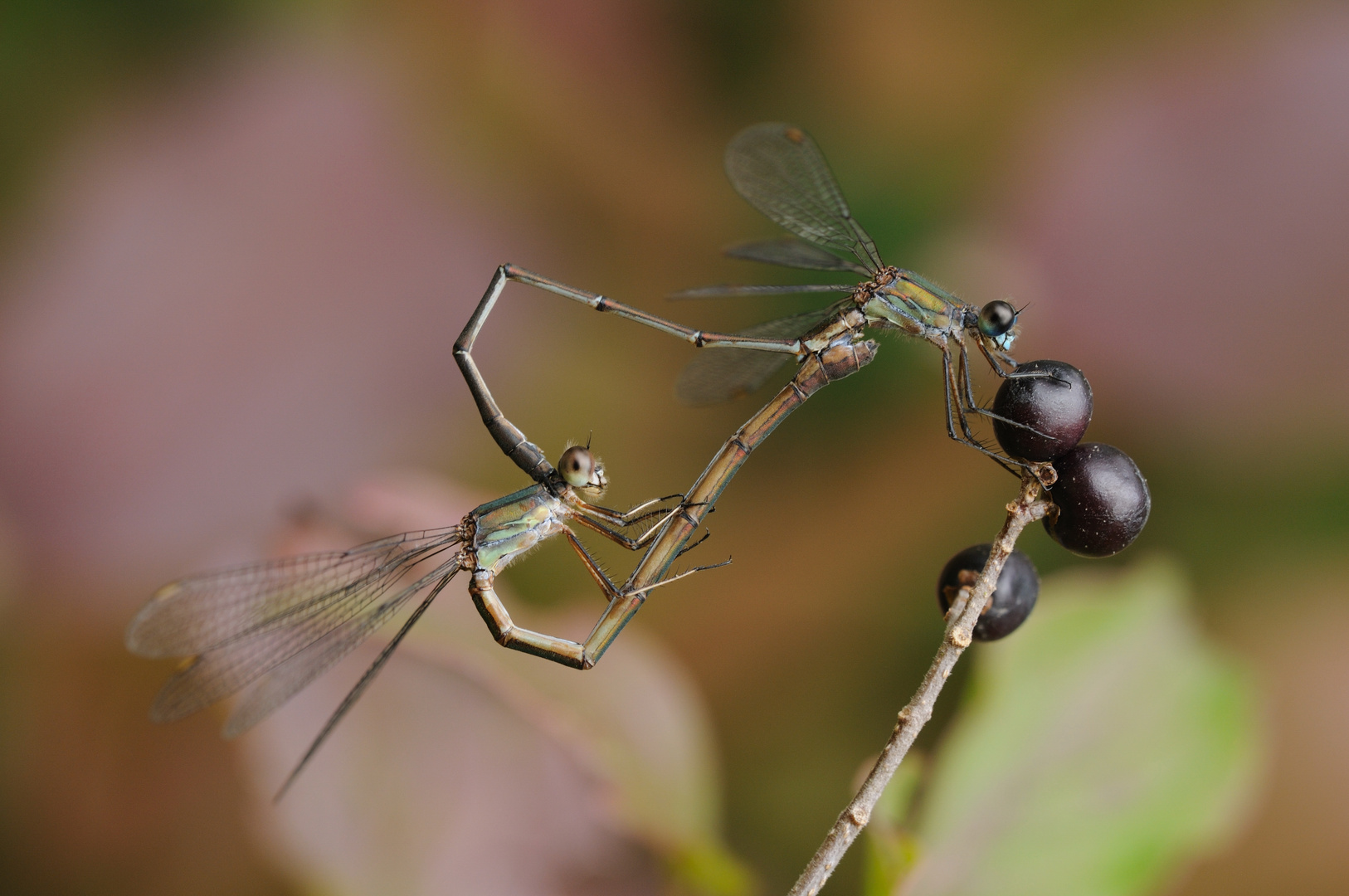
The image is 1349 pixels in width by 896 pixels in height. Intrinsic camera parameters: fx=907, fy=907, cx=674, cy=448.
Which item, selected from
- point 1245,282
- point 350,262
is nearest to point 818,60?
point 1245,282

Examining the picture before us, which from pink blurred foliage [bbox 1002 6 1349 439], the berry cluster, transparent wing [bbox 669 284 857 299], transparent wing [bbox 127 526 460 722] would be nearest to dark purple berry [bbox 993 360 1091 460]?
the berry cluster

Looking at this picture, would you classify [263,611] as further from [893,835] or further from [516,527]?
[893,835]

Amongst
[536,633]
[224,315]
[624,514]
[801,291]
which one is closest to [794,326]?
[801,291]

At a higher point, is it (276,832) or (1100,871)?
(1100,871)

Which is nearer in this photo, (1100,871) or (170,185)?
(1100,871)

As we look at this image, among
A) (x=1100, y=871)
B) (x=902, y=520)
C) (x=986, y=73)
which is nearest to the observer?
(x=1100, y=871)

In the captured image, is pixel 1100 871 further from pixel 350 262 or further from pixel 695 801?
pixel 350 262
